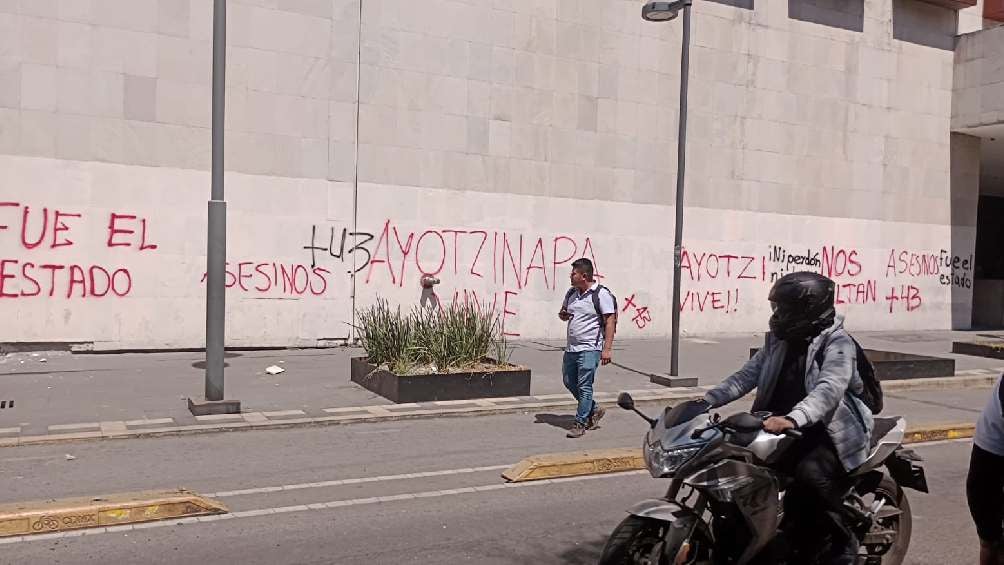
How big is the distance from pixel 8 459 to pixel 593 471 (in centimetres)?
506

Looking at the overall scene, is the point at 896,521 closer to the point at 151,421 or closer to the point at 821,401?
the point at 821,401

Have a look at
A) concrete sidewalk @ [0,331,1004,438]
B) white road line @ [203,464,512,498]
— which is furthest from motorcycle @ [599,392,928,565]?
concrete sidewalk @ [0,331,1004,438]

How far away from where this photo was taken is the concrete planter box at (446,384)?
32.4 feet

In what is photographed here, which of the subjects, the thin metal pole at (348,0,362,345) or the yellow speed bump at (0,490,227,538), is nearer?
the yellow speed bump at (0,490,227,538)

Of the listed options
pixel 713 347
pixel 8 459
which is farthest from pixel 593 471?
pixel 713 347

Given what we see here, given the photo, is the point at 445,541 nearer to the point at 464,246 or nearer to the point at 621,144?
the point at 464,246

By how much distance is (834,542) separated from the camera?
4168 mm

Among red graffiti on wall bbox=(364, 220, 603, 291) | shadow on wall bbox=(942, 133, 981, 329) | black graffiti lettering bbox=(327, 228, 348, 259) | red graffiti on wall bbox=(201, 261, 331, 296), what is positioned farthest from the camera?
shadow on wall bbox=(942, 133, 981, 329)

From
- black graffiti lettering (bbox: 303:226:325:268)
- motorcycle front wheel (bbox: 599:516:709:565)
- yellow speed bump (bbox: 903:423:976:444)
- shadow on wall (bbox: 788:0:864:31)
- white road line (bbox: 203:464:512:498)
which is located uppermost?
shadow on wall (bbox: 788:0:864:31)

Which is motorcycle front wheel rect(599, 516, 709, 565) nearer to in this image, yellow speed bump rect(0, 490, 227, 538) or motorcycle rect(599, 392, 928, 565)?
motorcycle rect(599, 392, 928, 565)

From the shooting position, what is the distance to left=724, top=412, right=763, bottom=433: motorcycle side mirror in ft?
12.7

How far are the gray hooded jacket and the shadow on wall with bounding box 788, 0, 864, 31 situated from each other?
17.9 meters

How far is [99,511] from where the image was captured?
5.55 meters

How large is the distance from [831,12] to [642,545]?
19962mm
